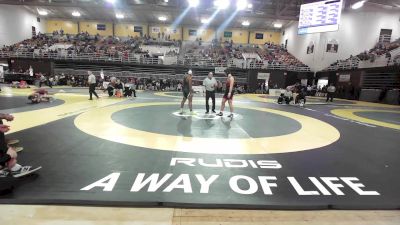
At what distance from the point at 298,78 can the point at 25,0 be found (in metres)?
33.4

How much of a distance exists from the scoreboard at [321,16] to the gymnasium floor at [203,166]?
51.1 ft

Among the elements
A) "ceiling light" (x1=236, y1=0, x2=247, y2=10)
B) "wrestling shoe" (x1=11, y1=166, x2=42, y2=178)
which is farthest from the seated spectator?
"ceiling light" (x1=236, y1=0, x2=247, y2=10)

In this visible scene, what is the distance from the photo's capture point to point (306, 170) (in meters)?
4.20

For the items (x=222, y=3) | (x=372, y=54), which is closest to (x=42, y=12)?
(x=222, y=3)

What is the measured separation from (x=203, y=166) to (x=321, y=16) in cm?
2127

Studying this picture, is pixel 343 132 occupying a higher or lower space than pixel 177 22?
lower

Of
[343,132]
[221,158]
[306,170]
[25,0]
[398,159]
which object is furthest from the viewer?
[25,0]

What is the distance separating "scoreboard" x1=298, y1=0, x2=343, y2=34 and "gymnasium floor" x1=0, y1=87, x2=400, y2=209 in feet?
51.1

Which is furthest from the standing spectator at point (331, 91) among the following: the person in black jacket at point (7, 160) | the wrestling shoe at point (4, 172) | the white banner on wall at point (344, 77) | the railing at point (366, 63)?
the wrestling shoe at point (4, 172)

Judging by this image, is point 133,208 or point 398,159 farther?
point 398,159

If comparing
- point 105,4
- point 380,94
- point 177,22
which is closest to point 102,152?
point 380,94

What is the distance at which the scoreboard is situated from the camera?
20094mm

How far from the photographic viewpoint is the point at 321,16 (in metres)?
21.2

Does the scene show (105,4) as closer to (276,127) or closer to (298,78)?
(298,78)
